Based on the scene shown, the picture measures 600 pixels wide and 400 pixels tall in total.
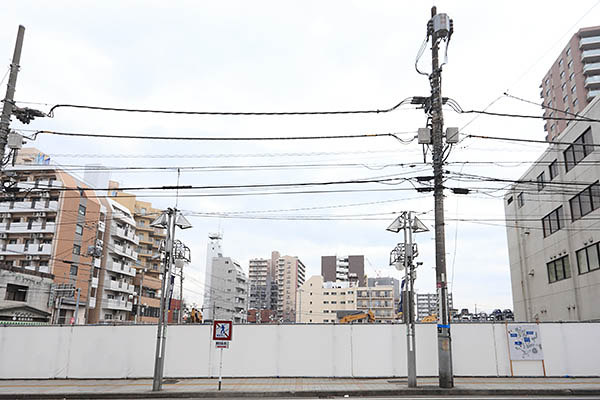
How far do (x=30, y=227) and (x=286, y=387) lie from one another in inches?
1905

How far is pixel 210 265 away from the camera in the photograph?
11831 centimetres

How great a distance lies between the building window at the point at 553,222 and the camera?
3178 centimetres

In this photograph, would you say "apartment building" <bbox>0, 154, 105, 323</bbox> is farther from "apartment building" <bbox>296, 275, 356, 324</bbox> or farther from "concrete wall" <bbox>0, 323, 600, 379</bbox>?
"apartment building" <bbox>296, 275, 356, 324</bbox>

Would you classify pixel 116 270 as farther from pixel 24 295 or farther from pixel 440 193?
pixel 440 193

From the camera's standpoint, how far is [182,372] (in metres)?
18.8

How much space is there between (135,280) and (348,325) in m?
61.4

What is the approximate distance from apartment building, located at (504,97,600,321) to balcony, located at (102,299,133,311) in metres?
49.9

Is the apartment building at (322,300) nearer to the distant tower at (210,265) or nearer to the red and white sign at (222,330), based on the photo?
the distant tower at (210,265)

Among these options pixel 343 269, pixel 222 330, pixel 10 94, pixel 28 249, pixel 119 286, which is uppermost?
pixel 343 269

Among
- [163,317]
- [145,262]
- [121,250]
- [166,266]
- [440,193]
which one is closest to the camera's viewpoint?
[440,193]

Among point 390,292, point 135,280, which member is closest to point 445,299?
point 135,280

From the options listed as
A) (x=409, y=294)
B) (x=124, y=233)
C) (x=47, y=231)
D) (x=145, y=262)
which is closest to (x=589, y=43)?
(x=409, y=294)

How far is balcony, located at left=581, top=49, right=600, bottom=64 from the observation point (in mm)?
66438

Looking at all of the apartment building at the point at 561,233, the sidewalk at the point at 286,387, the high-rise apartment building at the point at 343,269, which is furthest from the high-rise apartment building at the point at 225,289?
the sidewalk at the point at 286,387
